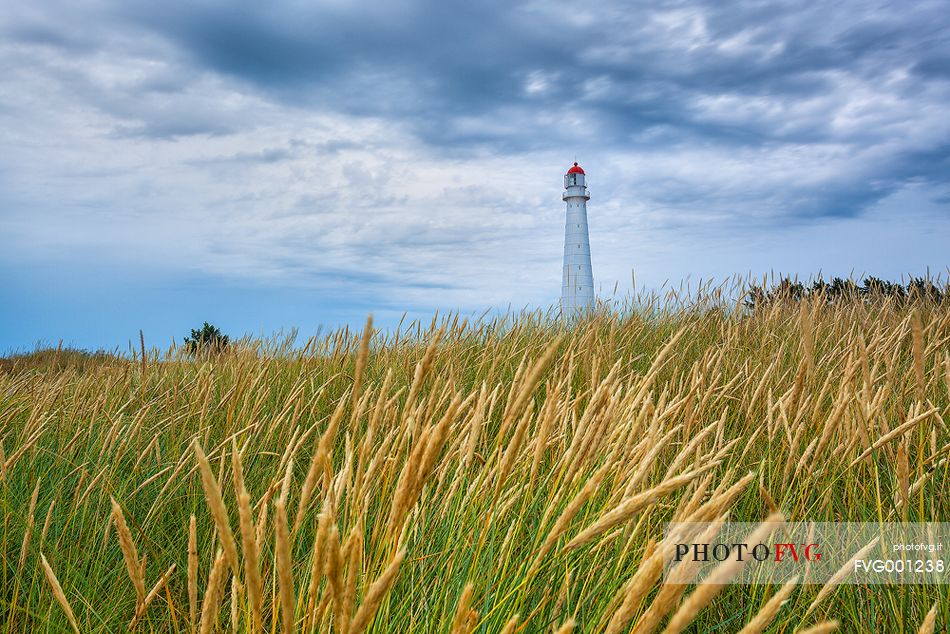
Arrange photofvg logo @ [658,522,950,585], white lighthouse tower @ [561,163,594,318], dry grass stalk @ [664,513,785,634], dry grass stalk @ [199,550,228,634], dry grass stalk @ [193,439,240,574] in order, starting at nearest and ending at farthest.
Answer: dry grass stalk @ [664,513,785,634] → dry grass stalk @ [193,439,240,574] → dry grass stalk @ [199,550,228,634] → photofvg logo @ [658,522,950,585] → white lighthouse tower @ [561,163,594,318]

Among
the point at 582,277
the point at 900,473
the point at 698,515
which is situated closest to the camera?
the point at 698,515

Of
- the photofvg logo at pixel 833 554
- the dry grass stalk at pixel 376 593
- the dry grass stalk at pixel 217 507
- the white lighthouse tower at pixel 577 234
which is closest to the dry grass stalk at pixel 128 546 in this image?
the dry grass stalk at pixel 217 507

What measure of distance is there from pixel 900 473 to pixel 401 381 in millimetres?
3829

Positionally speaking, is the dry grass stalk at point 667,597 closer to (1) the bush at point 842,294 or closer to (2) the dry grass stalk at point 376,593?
(2) the dry grass stalk at point 376,593

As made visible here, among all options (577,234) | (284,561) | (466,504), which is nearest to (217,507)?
(284,561)

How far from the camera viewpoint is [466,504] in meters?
1.82

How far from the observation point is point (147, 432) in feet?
12.0

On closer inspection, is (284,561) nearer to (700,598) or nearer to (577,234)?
(700,598)

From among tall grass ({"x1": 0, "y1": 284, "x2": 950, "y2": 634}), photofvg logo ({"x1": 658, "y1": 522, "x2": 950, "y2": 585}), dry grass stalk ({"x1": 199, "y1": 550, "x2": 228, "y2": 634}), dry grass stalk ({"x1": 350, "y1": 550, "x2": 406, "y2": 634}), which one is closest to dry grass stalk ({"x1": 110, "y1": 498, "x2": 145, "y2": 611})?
tall grass ({"x1": 0, "y1": 284, "x2": 950, "y2": 634})

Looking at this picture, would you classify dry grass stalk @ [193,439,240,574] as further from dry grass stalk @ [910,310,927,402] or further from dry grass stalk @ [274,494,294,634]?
dry grass stalk @ [910,310,927,402]

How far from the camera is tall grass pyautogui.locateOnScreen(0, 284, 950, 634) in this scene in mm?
1021

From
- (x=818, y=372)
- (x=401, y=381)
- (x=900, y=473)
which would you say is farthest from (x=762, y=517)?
(x=401, y=381)

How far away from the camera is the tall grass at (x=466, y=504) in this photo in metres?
1.02

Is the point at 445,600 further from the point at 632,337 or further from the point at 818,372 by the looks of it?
the point at 632,337
